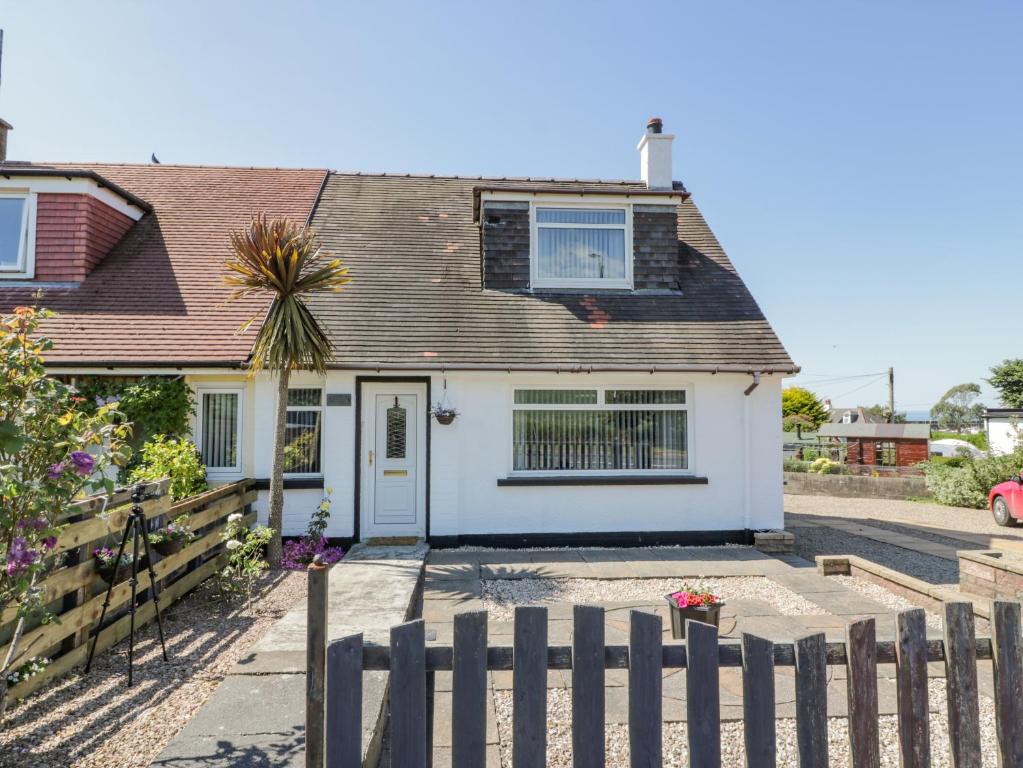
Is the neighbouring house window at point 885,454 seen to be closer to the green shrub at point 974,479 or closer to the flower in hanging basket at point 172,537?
the green shrub at point 974,479

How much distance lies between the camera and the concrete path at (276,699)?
269 centimetres

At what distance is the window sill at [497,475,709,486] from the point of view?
8.93 m

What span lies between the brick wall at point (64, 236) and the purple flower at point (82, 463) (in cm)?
865

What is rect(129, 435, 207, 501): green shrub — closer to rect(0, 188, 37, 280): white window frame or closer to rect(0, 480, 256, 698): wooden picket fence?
rect(0, 480, 256, 698): wooden picket fence

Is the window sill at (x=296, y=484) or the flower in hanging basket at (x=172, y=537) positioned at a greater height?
the window sill at (x=296, y=484)

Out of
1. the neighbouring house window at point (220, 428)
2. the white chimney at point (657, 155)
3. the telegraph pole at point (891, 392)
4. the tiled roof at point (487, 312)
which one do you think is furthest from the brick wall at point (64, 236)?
the telegraph pole at point (891, 392)

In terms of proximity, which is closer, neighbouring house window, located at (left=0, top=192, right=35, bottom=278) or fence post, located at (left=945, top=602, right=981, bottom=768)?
fence post, located at (left=945, top=602, right=981, bottom=768)

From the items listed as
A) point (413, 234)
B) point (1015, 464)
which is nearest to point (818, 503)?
point (1015, 464)

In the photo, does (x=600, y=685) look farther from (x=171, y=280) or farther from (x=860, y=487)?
(x=860, y=487)

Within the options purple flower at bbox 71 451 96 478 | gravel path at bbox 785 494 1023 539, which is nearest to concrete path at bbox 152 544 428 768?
purple flower at bbox 71 451 96 478

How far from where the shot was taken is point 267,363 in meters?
7.84

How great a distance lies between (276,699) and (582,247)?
8963 millimetres

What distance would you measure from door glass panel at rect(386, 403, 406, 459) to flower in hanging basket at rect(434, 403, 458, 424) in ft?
2.39

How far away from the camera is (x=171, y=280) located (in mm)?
10000
